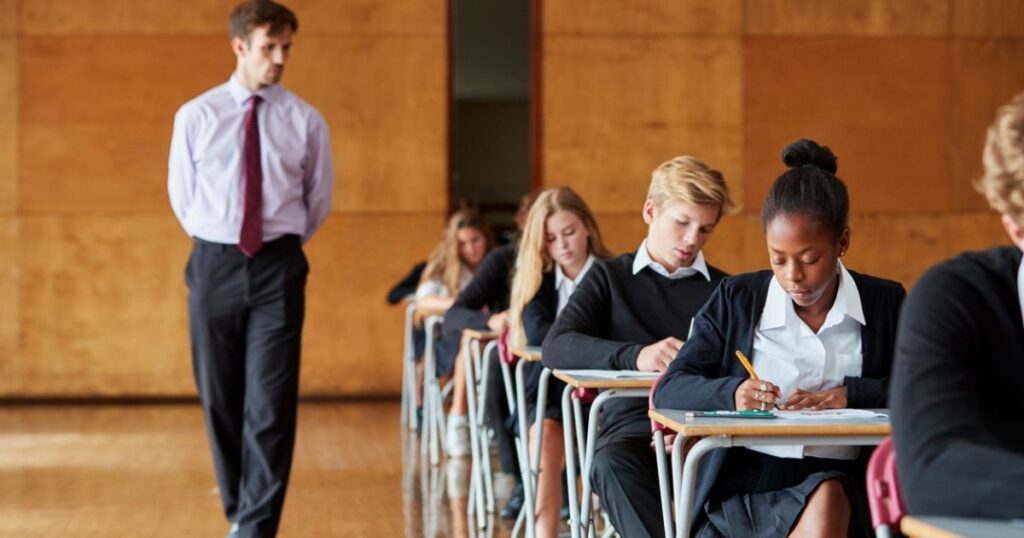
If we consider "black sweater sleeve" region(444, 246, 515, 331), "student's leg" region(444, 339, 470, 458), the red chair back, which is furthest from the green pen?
"student's leg" region(444, 339, 470, 458)

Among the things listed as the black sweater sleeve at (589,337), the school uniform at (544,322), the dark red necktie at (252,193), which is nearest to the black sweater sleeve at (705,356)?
the black sweater sleeve at (589,337)

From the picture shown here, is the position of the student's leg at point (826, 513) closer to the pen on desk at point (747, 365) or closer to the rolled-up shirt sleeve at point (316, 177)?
the pen on desk at point (747, 365)

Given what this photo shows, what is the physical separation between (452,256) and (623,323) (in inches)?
147

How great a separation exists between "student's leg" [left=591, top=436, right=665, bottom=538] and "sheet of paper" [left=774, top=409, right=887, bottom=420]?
611mm

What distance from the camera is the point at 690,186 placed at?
12.2 ft

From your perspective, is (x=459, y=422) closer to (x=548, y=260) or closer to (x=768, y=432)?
(x=548, y=260)

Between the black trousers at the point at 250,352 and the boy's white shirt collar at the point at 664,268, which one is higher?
the boy's white shirt collar at the point at 664,268

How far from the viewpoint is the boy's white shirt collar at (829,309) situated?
2.76 meters

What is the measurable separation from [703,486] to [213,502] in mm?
3249

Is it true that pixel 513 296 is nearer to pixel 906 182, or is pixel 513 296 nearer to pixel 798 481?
pixel 798 481

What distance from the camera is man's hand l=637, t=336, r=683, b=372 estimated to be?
343cm

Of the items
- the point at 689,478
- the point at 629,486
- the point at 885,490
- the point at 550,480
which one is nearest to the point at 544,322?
the point at 550,480

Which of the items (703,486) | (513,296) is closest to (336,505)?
(513,296)

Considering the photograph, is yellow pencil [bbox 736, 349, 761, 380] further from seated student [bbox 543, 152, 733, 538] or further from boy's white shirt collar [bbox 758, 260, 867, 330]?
seated student [bbox 543, 152, 733, 538]
